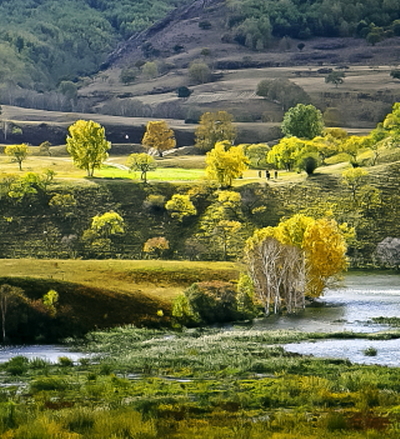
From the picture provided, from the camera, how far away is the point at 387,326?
2579 inches

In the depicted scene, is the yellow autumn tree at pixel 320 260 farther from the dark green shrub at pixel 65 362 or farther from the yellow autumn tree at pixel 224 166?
the yellow autumn tree at pixel 224 166

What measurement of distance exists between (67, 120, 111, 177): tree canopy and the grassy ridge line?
45175 mm

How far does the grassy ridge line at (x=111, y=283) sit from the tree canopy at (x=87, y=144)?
4517cm

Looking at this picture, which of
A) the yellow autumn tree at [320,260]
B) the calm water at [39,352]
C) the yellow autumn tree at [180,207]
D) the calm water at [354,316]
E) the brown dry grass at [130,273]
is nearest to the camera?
the calm water at [39,352]

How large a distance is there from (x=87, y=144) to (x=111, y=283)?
59906 millimetres

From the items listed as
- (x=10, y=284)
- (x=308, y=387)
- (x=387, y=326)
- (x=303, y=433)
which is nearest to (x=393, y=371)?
(x=308, y=387)

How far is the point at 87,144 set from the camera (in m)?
134

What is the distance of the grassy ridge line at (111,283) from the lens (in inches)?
2504

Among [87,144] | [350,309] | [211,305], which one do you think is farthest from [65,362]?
[87,144]

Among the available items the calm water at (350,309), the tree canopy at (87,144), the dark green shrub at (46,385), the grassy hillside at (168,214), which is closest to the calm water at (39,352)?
the dark green shrub at (46,385)

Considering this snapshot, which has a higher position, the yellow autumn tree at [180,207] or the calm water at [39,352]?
the yellow autumn tree at [180,207]

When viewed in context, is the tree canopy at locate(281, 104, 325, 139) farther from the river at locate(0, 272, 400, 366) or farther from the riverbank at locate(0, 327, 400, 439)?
the riverbank at locate(0, 327, 400, 439)

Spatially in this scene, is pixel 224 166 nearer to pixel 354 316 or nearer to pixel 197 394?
pixel 354 316

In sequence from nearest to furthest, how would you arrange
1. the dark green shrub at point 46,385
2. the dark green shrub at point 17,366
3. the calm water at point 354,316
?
the dark green shrub at point 46,385 < the dark green shrub at point 17,366 < the calm water at point 354,316
